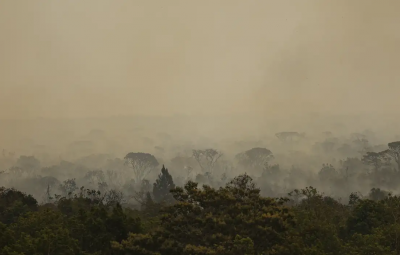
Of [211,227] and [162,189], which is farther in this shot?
[162,189]

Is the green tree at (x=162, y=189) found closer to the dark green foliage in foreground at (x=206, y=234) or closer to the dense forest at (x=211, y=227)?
the dense forest at (x=211, y=227)

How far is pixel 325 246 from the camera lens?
28766 millimetres

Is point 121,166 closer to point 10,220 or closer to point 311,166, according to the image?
point 311,166

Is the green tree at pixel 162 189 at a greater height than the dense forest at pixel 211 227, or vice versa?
the green tree at pixel 162 189

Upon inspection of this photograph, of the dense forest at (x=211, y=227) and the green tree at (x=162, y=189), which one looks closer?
the dense forest at (x=211, y=227)

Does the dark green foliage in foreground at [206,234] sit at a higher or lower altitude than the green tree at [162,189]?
lower

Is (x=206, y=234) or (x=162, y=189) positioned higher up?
(x=162, y=189)

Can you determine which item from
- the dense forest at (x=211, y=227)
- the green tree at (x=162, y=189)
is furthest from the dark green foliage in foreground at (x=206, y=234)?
the green tree at (x=162, y=189)

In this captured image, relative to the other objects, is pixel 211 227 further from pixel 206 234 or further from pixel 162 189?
pixel 162 189

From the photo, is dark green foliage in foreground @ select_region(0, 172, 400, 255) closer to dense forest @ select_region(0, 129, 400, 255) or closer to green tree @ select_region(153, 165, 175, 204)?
dense forest @ select_region(0, 129, 400, 255)

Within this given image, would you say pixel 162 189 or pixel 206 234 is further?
pixel 162 189

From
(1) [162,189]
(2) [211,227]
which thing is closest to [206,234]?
(2) [211,227]

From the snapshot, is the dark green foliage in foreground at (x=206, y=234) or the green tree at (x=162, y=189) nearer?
the dark green foliage in foreground at (x=206, y=234)

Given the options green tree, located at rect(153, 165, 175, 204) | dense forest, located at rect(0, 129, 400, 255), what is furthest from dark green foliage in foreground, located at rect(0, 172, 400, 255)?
green tree, located at rect(153, 165, 175, 204)
